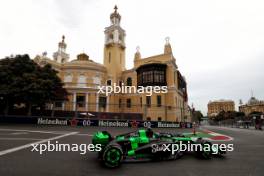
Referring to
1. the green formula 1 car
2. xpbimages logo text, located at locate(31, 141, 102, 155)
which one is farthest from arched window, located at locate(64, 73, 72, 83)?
the green formula 1 car

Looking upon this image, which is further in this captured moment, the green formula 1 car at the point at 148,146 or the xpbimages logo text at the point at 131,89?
the xpbimages logo text at the point at 131,89

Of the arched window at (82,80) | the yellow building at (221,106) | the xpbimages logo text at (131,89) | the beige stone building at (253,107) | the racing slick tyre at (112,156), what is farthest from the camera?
the yellow building at (221,106)

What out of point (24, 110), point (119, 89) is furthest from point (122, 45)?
point (24, 110)

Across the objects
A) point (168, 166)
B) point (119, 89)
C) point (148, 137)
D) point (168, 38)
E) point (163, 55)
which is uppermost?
point (168, 38)

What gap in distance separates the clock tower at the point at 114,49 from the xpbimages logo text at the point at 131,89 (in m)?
1.99

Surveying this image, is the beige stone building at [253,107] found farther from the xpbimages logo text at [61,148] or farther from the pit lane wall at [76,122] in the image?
the xpbimages logo text at [61,148]

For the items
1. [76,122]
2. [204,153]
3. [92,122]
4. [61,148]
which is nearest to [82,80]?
[76,122]

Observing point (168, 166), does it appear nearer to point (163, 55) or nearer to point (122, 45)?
point (163, 55)

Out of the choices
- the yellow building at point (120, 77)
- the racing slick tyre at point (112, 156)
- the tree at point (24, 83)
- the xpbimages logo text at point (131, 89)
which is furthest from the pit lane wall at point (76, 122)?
the xpbimages logo text at point (131, 89)

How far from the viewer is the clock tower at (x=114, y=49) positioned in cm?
4622

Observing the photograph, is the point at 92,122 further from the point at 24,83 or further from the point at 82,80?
the point at 82,80

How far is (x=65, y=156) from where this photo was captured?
6.64 meters

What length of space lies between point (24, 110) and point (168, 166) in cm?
2679

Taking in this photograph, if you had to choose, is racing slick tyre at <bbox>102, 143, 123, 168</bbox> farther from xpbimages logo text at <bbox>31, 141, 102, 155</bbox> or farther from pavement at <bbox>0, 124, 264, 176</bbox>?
xpbimages logo text at <bbox>31, 141, 102, 155</bbox>
